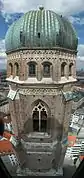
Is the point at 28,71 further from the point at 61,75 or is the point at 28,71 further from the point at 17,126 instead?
the point at 17,126

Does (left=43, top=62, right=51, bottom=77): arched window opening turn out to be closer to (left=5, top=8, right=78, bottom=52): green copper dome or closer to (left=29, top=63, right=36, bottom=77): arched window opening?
(left=29, top=63, right=36, bottom=77): arched window opening

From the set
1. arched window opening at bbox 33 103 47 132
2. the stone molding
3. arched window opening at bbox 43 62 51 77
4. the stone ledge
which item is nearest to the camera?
arched window opening at bbox 43 62 51 77

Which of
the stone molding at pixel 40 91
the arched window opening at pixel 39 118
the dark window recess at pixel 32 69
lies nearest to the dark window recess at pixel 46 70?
the dark window recess at pixel 32 69

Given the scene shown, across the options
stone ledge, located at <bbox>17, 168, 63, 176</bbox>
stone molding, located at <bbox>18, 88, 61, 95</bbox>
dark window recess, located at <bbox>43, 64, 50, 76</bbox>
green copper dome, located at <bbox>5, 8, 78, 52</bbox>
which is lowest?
stone ledge, located at <bbox>17, 168, 63, 176</bbox>

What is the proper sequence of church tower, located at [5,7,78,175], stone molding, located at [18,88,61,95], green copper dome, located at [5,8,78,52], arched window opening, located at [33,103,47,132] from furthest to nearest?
1. arched window opening, located at [33,103,47,132]
2. stone molding, located at [18,88,61,95]
3. church tower, located at [5,7,78,175]
4. green copper dome, located at [5,8,78,52]

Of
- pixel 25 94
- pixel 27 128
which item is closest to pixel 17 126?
pixel 27 128

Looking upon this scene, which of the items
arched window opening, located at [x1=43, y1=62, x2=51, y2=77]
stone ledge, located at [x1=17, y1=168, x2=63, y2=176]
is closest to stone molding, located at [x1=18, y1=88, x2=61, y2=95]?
arched window opening, located at [x1=43, y1=62, x2=51, y2=77]

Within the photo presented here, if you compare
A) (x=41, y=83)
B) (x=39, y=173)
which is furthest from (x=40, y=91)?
(x=39, y=173)

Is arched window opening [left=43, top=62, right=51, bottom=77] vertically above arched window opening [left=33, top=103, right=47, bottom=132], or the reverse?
arched window opening [left=43, top=62, right=51, bottom=77]
